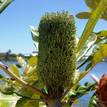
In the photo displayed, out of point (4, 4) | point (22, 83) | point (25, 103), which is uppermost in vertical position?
point (4, 4)

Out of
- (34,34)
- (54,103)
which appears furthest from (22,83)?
(34,34)

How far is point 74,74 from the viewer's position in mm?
917

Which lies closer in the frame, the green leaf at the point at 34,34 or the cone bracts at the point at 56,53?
the cone bracts at the point at 56,53

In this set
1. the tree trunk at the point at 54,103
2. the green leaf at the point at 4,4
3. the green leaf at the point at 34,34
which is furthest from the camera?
the green leaf at the point at 34,34

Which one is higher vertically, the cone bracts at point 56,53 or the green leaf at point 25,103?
the cone bracts at point 56,53

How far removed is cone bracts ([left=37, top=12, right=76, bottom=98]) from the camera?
0.88m

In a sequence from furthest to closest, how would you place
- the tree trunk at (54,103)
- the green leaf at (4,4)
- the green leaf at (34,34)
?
the green leaf at (34,34) → the green leaf at (4,4) → the tree trunk at (54,103)

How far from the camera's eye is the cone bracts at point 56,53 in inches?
34.5

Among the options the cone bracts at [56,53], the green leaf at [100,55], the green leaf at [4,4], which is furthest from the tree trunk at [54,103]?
the green leaf at [4,4]

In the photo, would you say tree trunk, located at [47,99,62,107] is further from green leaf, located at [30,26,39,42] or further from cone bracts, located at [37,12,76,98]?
green leaf, located at [30,26,39,42]

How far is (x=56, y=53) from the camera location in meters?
0.89

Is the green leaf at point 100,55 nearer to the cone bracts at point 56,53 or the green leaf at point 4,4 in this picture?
the cone bracts at point 56,53

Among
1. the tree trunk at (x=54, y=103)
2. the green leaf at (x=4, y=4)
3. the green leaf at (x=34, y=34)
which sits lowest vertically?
the tree trunk at (x=54, y=103)

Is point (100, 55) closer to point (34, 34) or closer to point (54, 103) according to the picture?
point (54, 103)
